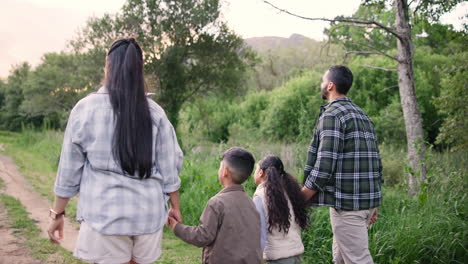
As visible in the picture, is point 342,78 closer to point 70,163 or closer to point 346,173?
point 346,173

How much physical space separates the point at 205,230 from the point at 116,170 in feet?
2.53

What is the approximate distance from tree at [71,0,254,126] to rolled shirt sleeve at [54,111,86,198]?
17.7 m

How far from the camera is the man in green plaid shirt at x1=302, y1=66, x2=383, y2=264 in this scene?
8.58 feet

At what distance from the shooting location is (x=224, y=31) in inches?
787

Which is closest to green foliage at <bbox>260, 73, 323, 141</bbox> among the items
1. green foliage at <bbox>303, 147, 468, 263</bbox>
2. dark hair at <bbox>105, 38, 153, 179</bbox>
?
green foliage at <bbox>303, 147, 468, 263</bbox>

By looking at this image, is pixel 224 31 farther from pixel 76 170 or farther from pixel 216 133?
pixel 76 170

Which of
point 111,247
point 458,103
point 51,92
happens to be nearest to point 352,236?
point 111,247

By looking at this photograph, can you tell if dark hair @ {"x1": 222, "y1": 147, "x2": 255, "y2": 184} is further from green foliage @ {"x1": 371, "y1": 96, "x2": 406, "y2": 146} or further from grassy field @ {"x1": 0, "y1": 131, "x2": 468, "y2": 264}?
green foliage @ {"x1": 371, "y1": 96, "x2": 406, "y2": 146}

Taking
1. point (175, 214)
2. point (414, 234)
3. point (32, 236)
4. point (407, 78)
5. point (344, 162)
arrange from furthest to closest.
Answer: point (407, 78)
point (32, 236)
point (414, 234)
point (344, 162)
point (175, 214)

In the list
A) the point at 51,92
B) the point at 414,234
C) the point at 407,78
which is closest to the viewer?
the point at 414,234

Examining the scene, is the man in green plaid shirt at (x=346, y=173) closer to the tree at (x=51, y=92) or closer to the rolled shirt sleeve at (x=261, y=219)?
the rolled shirt sleeve at (x=261, y=219)

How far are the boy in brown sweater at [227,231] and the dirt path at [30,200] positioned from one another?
3004 mm

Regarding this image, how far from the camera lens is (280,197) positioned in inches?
112

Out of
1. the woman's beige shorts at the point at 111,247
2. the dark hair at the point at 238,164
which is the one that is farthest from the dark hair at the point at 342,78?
the woman's beige shorts at the point at 111,247
